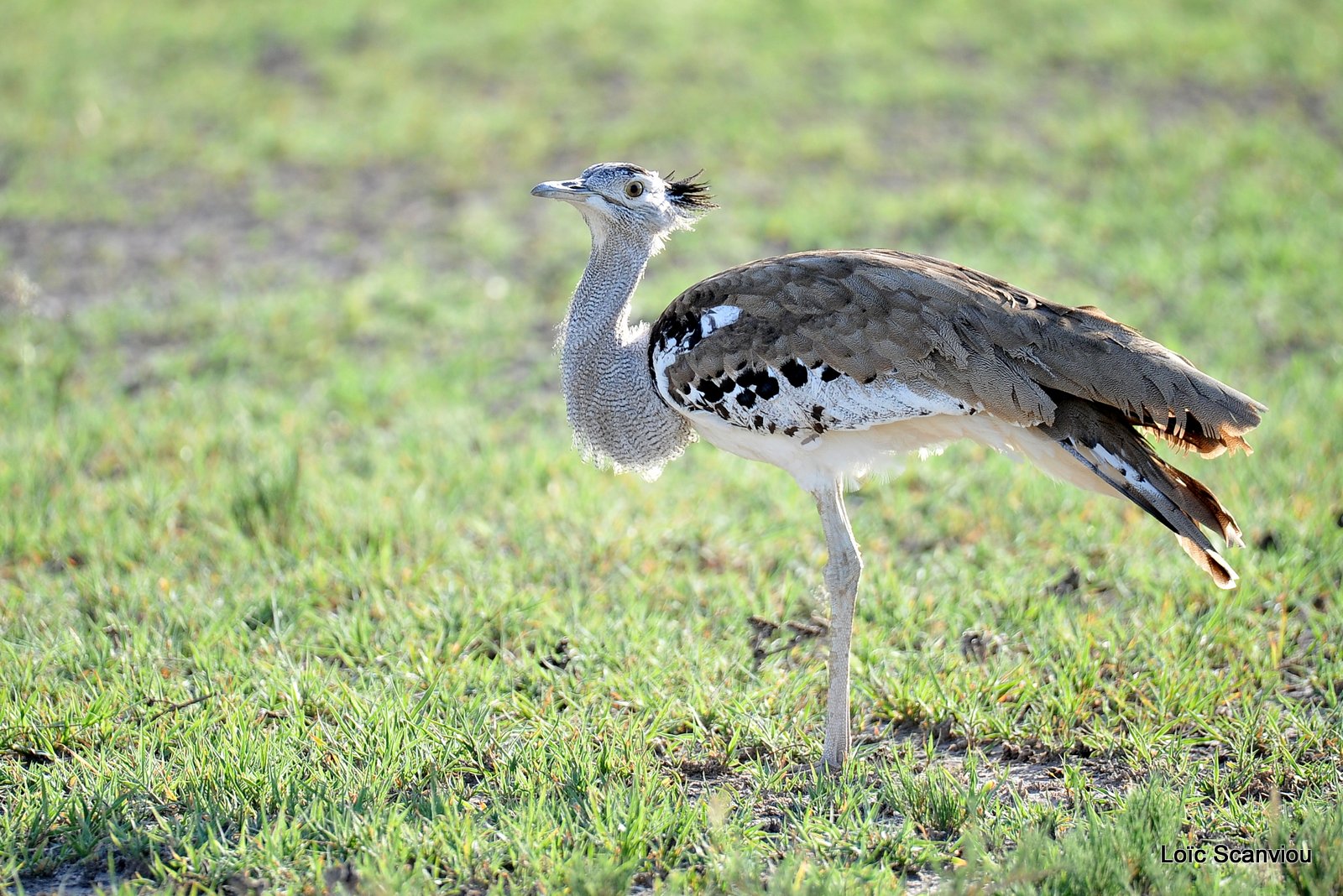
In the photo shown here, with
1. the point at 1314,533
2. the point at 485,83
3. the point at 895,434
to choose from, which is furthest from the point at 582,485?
the point at 485,83

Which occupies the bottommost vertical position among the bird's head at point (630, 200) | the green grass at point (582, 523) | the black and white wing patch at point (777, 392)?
the green grass at point (582, 523)

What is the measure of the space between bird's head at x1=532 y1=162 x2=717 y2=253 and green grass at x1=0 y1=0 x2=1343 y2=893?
3.55 feet

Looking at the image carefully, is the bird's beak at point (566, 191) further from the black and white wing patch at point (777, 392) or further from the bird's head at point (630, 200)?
the black and white wing patch at point (777, 392)

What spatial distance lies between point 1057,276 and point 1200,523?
3.41m

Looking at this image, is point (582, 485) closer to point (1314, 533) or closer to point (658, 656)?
point (658, 656)

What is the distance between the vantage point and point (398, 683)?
315 centimetres

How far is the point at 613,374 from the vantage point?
10.3 ft

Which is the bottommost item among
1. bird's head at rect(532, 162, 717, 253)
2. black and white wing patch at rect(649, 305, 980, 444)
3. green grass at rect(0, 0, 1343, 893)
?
green grass at rect(0, 0, 1343, 893)

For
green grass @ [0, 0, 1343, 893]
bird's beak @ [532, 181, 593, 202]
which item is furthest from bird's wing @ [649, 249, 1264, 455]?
green grass @ [0, 0, 1343, 893]

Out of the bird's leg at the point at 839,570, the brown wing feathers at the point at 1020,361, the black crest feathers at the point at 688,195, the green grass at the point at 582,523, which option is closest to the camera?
the green grass at the point at 582,523

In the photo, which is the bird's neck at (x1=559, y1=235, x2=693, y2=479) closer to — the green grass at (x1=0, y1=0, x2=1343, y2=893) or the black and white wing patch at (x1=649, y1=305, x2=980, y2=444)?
the black and white wing patch at (x1=649, y1=305, x2=980, y2=444)

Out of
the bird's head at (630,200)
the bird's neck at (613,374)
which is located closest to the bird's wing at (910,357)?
the bird's neck at (613,374)

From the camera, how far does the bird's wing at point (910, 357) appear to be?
2.76m

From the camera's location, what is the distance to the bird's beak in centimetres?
307
